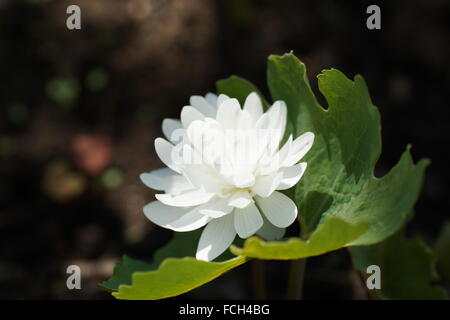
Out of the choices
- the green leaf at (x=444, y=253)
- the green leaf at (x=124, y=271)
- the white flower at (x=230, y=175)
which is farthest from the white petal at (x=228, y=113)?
the green leaf at (x=444, y=253)

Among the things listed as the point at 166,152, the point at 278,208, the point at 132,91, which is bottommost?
the point at 278,208

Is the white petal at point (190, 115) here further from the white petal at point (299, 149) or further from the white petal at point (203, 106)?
the white petal at point (299, 149)

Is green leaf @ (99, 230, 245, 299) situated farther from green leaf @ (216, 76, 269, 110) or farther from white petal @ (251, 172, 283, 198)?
green leaf @ (216, 76, 269, 110)

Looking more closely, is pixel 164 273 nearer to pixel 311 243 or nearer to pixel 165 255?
pixel 311 243

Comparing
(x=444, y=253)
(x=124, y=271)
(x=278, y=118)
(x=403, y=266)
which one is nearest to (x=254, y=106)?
(x=278, y=118)

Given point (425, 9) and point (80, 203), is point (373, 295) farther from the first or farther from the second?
point (425, 9)

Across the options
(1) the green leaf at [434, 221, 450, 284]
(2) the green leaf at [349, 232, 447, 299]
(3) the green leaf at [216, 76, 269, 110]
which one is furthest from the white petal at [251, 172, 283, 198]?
(1) the green leaf at [434, 221, 450, 284]
